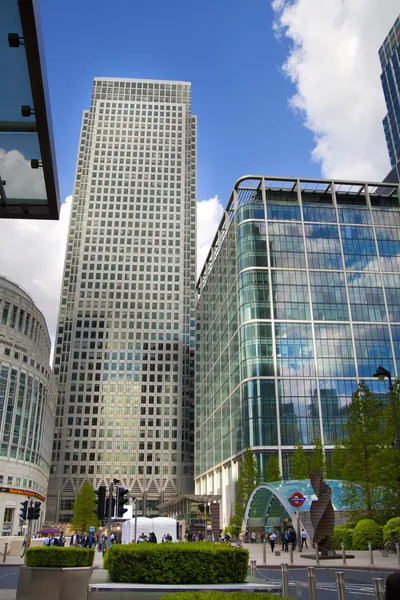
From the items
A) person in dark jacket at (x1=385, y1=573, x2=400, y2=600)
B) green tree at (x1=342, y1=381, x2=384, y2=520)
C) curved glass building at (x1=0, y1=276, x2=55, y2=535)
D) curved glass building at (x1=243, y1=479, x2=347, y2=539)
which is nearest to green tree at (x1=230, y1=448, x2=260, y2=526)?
curved glass building at (x1=243, y1=479, x2=347, y2=539)

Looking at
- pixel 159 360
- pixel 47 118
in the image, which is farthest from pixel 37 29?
pixel 159 360

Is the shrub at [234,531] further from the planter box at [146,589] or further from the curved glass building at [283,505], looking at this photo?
the planter box at [146,589]

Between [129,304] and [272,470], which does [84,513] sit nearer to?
[272,470]

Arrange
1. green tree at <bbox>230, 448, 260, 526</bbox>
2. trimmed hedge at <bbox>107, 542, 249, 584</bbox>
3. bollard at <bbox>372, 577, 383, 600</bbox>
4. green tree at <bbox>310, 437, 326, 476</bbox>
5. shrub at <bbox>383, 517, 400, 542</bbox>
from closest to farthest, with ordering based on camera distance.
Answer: bollard at <bbox>372, 577, 383, 600</bbox>
trimmed hedge at <bbox>107, 542, 249, 584</bbox>
shrub at <bbox>383, 517, 400, 542</bbox>
green tree at <bbox>310, 437, 326, 476</bbox>
green tree at <bbox>230, 448, 260, 526</bbox>

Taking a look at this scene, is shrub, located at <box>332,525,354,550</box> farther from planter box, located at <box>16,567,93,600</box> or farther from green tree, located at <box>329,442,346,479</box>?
green tree, located at <box>329,442,346,479</box>

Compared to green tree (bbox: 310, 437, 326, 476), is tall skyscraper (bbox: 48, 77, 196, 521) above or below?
above

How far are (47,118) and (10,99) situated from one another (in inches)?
17.7

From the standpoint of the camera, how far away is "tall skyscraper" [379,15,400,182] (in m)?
175

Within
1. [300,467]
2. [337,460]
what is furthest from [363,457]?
[337,460]

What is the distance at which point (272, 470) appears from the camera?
7144 centimetres

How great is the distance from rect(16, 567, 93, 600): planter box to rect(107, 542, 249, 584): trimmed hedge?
3.10 meters

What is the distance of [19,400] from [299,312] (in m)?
44.1

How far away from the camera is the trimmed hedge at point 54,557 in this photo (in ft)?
46.6

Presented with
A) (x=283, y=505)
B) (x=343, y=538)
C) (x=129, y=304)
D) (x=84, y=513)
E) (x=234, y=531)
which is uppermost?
(x=129, y=304)
